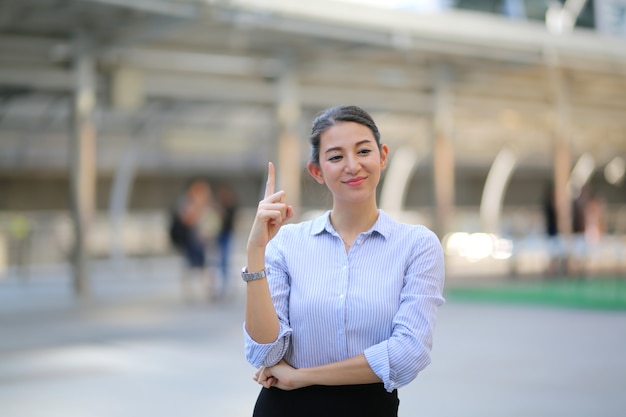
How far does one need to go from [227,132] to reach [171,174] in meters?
4.10

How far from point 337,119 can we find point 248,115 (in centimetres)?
2674

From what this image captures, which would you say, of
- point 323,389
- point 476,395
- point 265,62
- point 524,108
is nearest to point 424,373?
point 476,395

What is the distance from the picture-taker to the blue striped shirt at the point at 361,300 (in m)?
2.79

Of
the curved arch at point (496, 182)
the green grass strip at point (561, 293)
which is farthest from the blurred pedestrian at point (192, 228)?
the curved arch at point (496, 182)

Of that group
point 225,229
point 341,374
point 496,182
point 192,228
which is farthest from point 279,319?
point 496,182

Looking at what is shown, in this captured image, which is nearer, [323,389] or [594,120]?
[323,389]

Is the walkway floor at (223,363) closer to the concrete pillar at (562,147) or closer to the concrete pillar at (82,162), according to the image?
the concrete pillar at (82,162)

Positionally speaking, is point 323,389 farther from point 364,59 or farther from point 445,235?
point 445,235

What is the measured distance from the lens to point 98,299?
1872cm

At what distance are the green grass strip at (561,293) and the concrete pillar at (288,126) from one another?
4277 mm

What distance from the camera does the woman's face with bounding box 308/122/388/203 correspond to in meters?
2.85

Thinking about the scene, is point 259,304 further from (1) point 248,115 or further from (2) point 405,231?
(1) point 248,115

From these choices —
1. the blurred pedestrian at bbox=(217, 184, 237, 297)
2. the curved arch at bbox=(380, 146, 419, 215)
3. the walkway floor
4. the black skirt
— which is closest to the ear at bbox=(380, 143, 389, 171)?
the black skirt

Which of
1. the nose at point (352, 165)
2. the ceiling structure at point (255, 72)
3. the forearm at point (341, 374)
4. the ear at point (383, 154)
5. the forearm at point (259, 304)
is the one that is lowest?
the forearm at point (341, 374)
